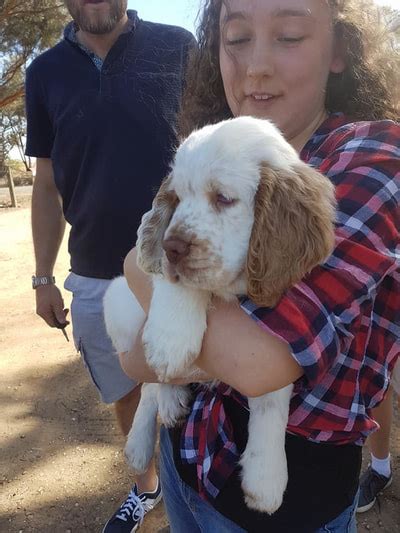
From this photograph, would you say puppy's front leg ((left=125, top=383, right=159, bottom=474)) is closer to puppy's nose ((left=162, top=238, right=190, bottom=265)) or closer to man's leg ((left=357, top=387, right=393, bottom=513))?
puppy's nose ((left=162, top=238, right=190, bottom=265))

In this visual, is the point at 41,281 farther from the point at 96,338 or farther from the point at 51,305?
the point at 96,338

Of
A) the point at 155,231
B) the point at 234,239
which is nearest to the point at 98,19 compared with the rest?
the point at 155,231

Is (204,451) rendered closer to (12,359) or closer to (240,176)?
(240,176)

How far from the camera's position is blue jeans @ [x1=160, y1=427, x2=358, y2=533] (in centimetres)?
167

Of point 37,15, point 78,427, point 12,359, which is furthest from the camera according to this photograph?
point 37,15

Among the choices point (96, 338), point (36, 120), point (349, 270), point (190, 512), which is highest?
point (349, 270)

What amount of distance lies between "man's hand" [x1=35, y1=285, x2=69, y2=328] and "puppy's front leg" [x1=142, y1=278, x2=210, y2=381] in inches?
94.3

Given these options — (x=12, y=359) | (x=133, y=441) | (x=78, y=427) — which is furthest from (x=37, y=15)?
(x=133, y=441)

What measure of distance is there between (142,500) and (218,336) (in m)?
2.39

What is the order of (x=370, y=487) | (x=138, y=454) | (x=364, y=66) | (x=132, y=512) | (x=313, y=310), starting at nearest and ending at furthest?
(x=313, y=310)
(x=364, y=66)
(x=138, y=454)
(x=132, y=512)
(x=370, y=487)

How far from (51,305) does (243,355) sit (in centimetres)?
277

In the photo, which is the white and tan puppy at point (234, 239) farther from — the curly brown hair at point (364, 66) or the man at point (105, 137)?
the man at point (105, 137)

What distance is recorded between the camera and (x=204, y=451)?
166cm

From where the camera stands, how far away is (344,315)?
130 centimetres
